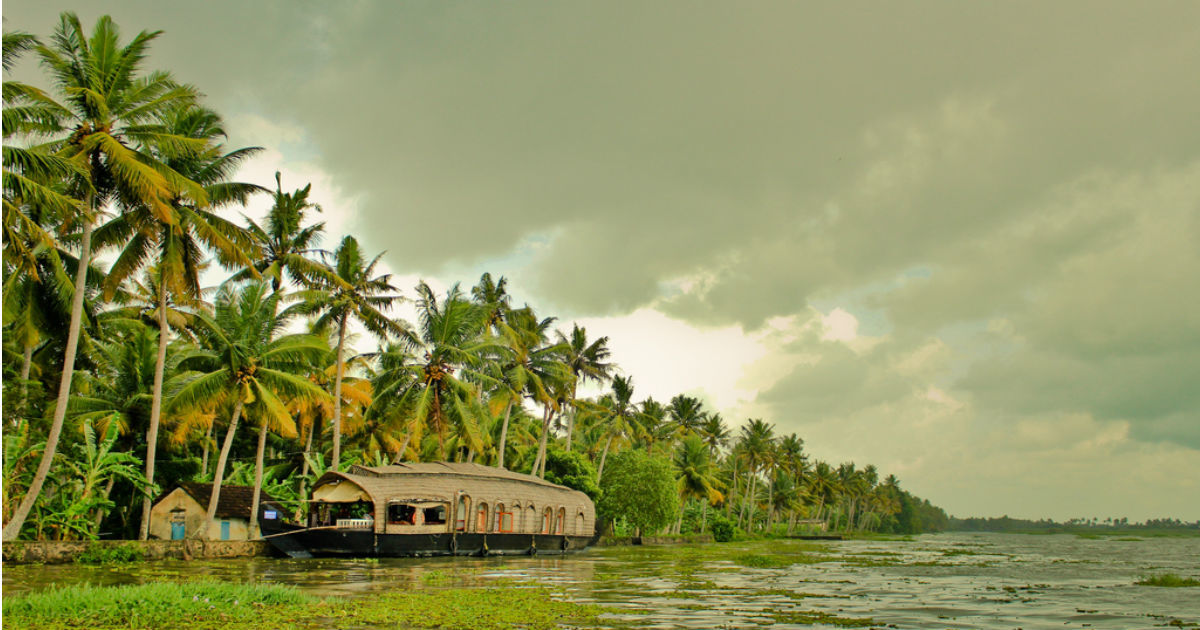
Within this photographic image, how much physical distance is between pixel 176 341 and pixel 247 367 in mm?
15404

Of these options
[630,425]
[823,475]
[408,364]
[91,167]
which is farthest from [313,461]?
[823,475]

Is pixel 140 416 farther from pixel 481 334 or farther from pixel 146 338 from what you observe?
pixel 481 334

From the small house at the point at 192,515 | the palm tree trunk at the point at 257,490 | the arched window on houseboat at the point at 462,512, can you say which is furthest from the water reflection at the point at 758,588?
the small house at the point at 192,515

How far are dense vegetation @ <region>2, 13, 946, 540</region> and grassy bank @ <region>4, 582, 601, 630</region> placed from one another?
367 inches

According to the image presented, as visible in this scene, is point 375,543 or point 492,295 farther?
point 492,295

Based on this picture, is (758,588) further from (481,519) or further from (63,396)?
(63,396)

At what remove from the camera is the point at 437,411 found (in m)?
35.2

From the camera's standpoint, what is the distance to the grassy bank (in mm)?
10039

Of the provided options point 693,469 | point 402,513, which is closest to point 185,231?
point 402,513

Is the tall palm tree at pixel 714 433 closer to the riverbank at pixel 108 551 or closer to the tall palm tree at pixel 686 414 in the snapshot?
the tall palm tree at pixel 686 414

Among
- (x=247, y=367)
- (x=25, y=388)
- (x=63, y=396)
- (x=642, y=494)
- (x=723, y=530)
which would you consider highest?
(x=247, y=367)

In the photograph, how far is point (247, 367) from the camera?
2781cm

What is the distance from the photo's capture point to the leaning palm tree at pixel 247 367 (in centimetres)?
2703

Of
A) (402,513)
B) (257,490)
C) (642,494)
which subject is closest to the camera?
(402,513)
